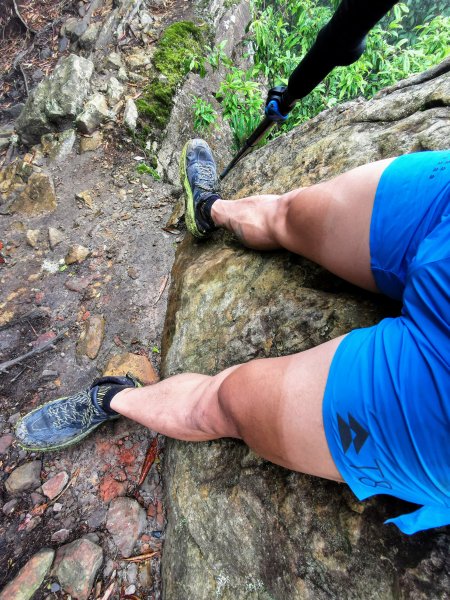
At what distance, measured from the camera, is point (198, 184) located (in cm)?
300

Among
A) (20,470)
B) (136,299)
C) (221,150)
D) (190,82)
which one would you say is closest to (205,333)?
(136,299)

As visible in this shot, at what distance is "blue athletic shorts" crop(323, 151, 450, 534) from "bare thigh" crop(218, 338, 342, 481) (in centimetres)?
5

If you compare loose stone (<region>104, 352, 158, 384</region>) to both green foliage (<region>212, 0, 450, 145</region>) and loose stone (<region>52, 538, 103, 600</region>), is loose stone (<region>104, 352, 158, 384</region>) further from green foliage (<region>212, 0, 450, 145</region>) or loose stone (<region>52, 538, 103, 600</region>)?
green foliage (<region>212, 0, 450, 145</region>)

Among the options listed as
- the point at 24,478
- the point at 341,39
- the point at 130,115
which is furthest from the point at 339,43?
the point at 130,115

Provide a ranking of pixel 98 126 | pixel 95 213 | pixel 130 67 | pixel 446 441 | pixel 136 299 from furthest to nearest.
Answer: pixel 130 67, pixel 98 126, pixel 95 213, pixel 136 299, pixel 446 441

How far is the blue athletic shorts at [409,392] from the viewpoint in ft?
3.47

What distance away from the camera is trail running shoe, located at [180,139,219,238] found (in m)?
2.90

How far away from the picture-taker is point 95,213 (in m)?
3.83

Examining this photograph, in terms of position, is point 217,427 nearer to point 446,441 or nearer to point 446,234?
point 446,441

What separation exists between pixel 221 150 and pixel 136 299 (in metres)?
2.78

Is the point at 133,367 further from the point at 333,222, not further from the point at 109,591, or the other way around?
the point at 333,222

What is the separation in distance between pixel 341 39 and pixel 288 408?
1.61 m

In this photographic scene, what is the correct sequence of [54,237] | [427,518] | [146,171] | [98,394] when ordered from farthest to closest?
[146,171], [54,237], [98,394], [427,518]

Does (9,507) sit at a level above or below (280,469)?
above
